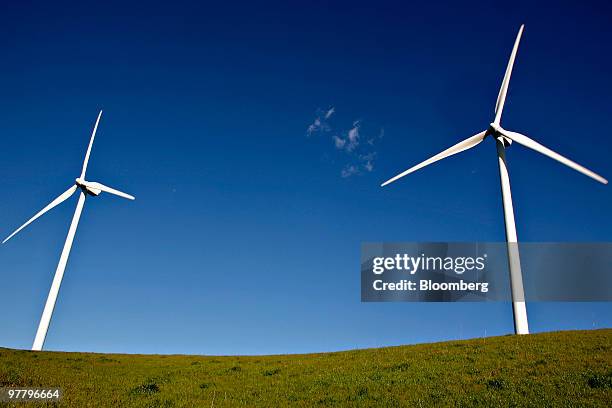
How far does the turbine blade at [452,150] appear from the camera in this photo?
138 ft

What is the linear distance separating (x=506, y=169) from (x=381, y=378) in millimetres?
27788

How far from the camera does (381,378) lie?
2106cm

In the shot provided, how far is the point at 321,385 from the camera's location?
2081 cm

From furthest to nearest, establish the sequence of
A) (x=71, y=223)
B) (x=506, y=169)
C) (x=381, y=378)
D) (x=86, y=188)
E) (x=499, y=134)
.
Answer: (x=86, y=188) → (x=71, y=223) → (x=499, y=134) → (x=506, y=169) → (x=381, y=378)

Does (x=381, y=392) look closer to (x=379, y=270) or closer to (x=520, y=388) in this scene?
(x=520, y=388)

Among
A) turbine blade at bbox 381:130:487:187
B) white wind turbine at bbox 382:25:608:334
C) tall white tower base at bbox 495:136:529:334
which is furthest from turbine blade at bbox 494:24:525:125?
tall white tower base at bbox 495:136:529:334

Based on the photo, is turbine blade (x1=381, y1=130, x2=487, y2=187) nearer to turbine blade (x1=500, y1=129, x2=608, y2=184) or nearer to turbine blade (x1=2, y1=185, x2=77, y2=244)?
turbine blade (x1=500, y1=129, x2=608, y2=184)

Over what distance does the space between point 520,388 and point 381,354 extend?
12.1 metres

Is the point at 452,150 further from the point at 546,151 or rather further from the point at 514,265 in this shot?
the point at 514,265

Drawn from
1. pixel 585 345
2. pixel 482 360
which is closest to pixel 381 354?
pixel 482 360

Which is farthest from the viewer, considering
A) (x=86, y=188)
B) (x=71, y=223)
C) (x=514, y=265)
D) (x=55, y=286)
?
(x=86, y=188)

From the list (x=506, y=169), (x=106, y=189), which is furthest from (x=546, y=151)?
(x=106, y=189)

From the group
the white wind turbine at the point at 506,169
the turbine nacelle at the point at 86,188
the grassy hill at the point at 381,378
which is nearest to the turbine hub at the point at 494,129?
the white wind turbine at the point at 506,169

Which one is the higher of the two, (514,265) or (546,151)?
(546,151)
